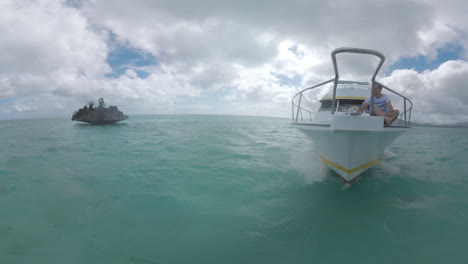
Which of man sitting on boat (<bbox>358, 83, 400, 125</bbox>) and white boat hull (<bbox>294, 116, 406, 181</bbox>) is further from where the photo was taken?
man sitting on boat (<bbox>358, 83, 400, 125</bbox>)

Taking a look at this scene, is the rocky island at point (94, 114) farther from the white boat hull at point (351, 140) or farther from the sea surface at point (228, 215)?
the white boat hull at point (351, 140)

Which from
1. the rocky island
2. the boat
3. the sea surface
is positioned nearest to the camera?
the sea surface

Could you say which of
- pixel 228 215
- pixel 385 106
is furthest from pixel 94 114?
pixel 385 106

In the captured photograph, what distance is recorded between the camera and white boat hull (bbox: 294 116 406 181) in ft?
13.7

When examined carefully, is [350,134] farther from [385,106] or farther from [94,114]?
[94,114]

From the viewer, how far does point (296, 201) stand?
4.20 m

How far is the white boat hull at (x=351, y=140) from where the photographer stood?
418cm

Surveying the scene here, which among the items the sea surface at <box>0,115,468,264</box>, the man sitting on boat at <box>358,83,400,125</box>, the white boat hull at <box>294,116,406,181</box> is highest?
the man sitting on boat at <box>358,83,400,125</box>

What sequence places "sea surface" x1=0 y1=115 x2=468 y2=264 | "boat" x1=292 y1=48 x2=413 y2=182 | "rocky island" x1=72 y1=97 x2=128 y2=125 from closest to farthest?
"sea surface" x1=0 y1=115 x2=468 y2=264 → "boat" x1=292 y1=48 x2=413 y2=182 → "rocky island" x1=72 y1=97 x2=128 y2=125

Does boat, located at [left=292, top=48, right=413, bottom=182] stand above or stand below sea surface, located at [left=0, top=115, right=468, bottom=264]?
above

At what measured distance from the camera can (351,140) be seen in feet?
14.3

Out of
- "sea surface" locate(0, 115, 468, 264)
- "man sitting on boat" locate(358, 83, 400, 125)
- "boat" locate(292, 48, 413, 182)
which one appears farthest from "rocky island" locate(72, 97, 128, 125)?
"man sitting on boat" locate(358, 83, 400, 125)

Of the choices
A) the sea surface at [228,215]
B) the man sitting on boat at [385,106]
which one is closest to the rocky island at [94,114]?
the sea surface at [228,215]

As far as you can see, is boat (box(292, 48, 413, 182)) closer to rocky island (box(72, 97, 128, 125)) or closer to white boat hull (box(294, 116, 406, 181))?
white boat hull (box(294, 116, 406, 181))
